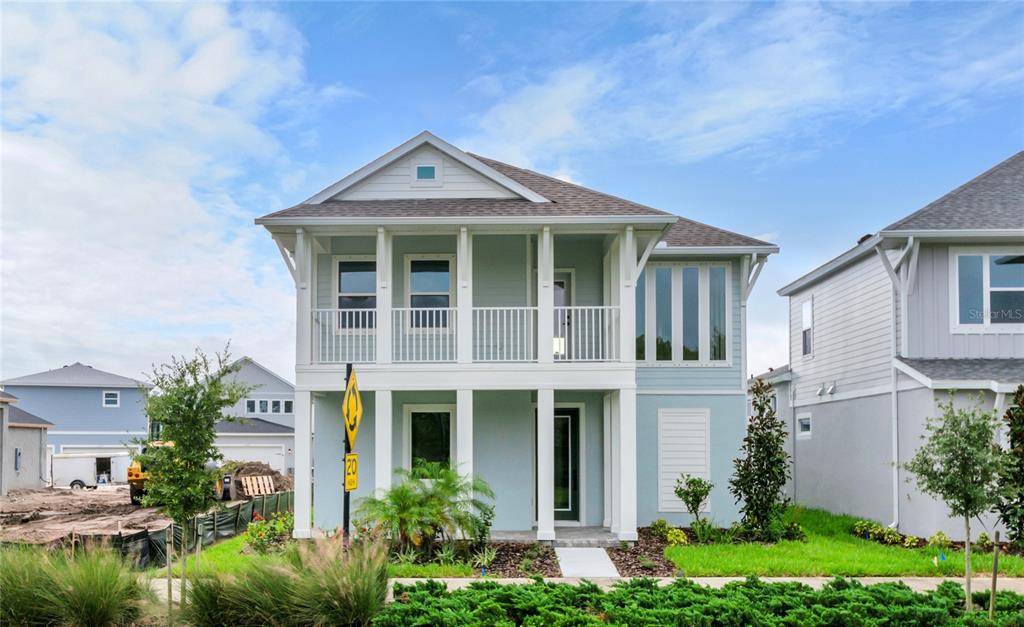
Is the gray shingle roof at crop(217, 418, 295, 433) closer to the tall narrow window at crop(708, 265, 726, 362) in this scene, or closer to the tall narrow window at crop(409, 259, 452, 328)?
the tall narrow window at crop(409, 259, 452, 328)

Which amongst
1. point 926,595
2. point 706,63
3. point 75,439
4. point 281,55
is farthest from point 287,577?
point 75,439

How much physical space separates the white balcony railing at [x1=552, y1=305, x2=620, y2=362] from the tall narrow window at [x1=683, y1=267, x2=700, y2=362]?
84.4 inches

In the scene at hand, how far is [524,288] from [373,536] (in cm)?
545

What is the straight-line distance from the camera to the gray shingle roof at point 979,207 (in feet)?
50.6

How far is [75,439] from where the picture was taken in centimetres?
4259

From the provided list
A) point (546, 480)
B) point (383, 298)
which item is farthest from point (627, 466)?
point (383, 298)

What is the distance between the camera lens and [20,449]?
36.2 m

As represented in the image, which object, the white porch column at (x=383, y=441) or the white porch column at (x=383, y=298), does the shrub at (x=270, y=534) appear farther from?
the white porch column at (x=383, y=298)

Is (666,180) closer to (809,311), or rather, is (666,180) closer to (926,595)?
(809,311)

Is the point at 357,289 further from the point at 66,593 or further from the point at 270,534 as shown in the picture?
the point at 66,593

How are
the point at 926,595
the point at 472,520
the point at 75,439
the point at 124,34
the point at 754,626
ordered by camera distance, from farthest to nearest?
the point at 75,439, the point at 472,520, the point at 124,34, the point at 926,595, the point at 754,626

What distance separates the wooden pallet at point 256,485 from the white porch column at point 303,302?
15.7 meters

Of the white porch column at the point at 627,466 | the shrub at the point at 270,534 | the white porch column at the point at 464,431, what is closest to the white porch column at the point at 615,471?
the white porch column at the point at 627,466

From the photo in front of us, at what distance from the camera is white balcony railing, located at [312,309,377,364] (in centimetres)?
1506
